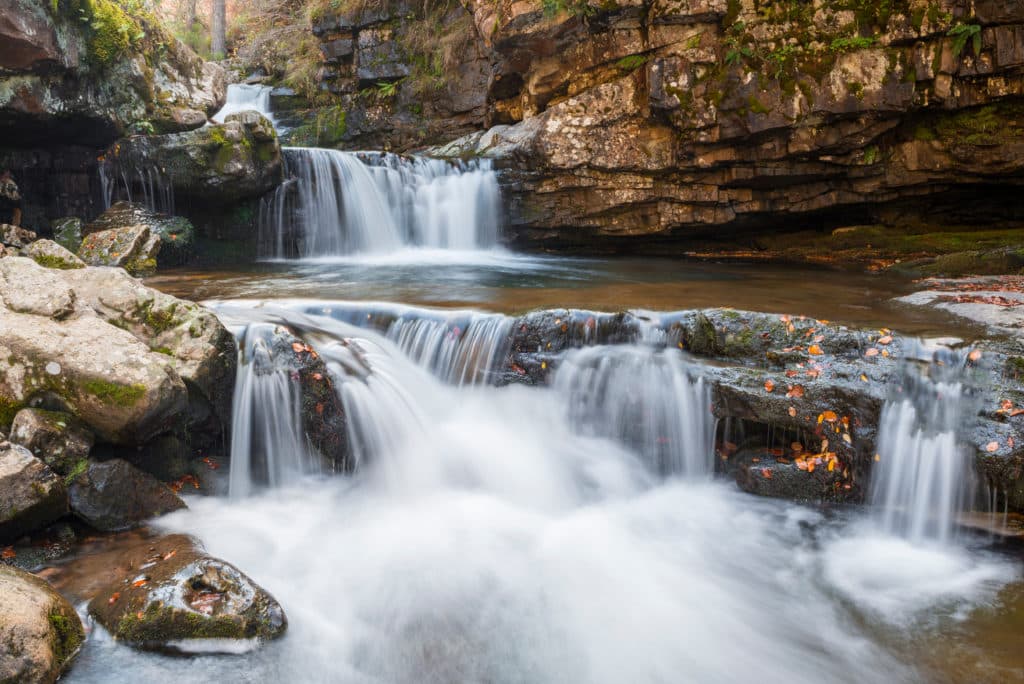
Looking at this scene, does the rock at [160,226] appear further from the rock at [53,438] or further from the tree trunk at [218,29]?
the tree trunk at [218,29]

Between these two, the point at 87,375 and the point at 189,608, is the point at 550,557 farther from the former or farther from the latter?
the point at 87,375

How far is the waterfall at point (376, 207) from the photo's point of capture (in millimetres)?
10648

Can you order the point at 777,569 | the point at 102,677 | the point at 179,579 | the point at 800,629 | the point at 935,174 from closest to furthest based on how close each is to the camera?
the point at 102,677 < the point at 179,579 < the point at 800,629 < the point at 777,569 < the point at 935,174

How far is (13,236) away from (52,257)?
3392mm

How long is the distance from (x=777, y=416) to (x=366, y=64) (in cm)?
1278

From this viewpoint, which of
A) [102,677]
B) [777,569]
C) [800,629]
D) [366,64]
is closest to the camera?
[102,677]

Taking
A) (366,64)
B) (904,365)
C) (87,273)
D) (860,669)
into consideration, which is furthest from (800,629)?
(366,64)

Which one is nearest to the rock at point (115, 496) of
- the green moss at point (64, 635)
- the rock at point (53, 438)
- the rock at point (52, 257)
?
the rock at point (53, 438)

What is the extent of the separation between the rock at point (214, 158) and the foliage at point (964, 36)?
9466 mm

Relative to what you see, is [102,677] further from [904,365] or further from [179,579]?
[904,365]

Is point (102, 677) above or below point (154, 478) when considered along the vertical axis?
below

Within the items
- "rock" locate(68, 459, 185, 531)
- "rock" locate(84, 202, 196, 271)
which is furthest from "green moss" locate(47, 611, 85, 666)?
"rock" locate(84, 202, 196, 271)

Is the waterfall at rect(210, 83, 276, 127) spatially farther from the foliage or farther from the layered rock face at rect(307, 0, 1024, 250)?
the foliage

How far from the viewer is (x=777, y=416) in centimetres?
450
